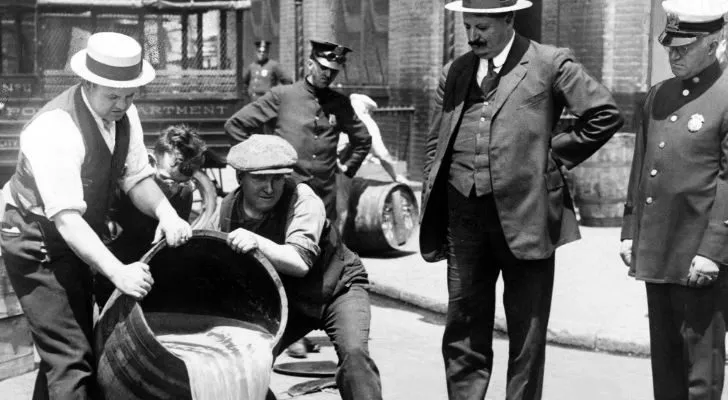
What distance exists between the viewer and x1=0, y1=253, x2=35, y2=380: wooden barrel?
21.8 ft

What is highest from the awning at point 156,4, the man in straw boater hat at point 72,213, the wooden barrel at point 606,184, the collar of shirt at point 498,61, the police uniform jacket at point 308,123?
the collar of shirt at point 498,61

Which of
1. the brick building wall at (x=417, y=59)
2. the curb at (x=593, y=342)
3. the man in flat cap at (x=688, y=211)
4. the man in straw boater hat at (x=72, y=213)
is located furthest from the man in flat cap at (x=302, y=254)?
the brick building wall at (x=417, y=59)

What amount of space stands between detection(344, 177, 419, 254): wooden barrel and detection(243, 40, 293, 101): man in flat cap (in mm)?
9543

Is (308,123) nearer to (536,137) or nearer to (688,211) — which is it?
(536,137)

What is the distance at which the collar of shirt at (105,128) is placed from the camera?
4.92 meters

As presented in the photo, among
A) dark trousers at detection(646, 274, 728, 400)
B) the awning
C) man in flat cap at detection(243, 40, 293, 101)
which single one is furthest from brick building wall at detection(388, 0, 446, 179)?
dark trousers at detection(646, 274, 728, 400)

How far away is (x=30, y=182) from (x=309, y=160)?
3.61 metres

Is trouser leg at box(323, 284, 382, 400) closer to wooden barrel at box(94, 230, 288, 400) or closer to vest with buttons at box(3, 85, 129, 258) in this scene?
wooden barrel at box(94, 230, 288, 400)

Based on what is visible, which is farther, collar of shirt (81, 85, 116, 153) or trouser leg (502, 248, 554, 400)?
trouser leg (502, 248, 554, 400)

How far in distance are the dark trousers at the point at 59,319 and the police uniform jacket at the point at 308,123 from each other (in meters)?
3.34

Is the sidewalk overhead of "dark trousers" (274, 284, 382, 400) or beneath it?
beneath

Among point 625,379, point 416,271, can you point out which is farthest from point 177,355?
point 416,271

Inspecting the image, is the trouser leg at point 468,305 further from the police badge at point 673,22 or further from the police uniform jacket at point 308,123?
the police uniform jacket at point 308,123

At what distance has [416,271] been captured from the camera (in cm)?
1031
